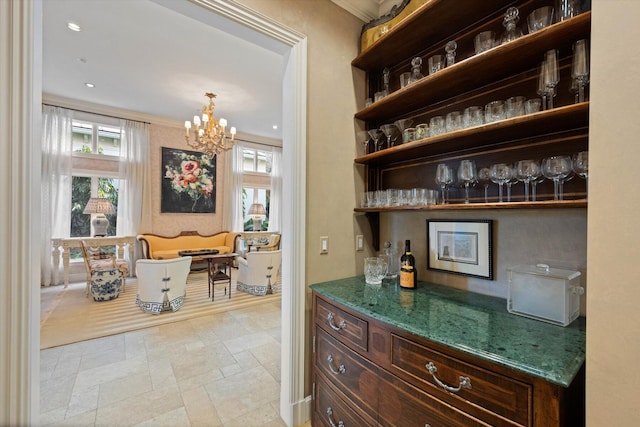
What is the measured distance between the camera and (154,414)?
5.93 feet

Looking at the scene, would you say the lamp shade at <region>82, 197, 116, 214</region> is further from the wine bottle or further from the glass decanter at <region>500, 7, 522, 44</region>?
the glass decanter at <region>500, 7, 522, 44</region>

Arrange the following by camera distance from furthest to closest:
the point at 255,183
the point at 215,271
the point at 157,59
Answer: the point at 255,183 < the point at 215,271 < the point at 157,59

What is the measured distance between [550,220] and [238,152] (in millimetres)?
6701

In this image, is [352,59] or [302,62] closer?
[302,62]

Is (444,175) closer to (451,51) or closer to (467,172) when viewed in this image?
(467,172)

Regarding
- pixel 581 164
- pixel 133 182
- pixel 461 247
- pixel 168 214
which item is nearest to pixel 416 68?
pixel 581 164

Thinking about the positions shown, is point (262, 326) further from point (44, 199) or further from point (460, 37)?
point (44, 199)

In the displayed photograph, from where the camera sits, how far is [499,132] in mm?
1298

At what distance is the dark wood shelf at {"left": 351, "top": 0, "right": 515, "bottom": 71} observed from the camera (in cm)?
141

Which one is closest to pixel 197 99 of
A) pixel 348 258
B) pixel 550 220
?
pixel 348 258

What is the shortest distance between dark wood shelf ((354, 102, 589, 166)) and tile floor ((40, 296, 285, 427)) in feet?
6.61

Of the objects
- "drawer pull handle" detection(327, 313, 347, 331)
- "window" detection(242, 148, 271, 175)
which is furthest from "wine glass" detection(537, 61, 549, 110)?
"window" detection(242, 148, 271, 175)

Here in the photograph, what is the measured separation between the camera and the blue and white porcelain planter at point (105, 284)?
13.0 ft

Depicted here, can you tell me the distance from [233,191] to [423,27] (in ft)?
19.7
